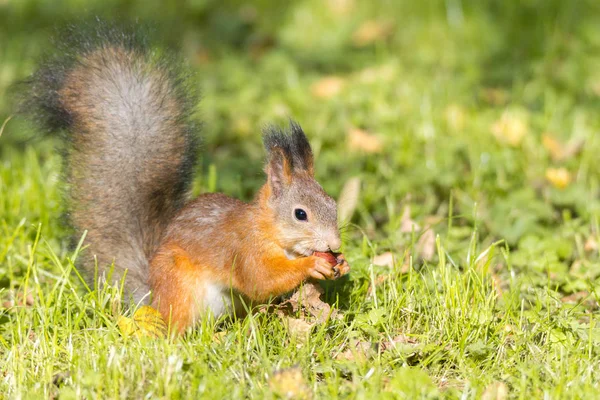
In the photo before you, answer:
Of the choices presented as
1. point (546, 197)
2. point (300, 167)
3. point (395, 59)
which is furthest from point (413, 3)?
point (300, 167)

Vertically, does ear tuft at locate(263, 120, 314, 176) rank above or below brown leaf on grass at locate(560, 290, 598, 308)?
above

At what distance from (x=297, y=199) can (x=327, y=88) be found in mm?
2112

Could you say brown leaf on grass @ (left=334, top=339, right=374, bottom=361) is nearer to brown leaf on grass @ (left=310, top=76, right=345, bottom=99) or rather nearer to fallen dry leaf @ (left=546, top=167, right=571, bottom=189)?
fallen dry leaf @ (left=546, top=167, right=571, bottom=189)

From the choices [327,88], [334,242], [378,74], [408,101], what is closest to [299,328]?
[334,242]

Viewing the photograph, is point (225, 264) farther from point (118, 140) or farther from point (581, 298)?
point (581, 298)

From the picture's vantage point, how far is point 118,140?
94.3 inches

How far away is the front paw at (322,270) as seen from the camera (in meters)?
2.12

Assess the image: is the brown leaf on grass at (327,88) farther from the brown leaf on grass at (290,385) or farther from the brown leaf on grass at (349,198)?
the brown leaf on grass at (290,385)

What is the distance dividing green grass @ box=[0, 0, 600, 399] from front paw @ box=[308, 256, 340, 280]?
14 centimetres

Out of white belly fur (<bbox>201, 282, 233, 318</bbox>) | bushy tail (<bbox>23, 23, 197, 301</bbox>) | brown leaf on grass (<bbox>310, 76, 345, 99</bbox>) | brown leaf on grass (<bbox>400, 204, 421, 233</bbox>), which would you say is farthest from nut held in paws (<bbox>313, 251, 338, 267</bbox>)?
brown leaf on grass (<bbox>310, 76, 345, 99</bbox>)

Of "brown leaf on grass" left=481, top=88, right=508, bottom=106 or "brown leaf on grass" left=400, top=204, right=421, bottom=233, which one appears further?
"brown leaf on grass" left=481, top=88, right=508, bottom=106

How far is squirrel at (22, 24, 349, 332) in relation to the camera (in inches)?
88.5

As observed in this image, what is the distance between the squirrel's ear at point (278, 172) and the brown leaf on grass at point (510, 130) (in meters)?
1.64

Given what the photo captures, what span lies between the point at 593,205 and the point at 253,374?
1637 millimetres
